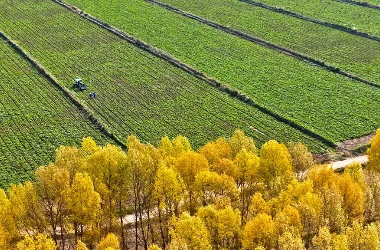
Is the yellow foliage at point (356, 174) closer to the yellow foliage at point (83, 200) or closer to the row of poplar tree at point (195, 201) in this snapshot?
the row of poplar tree at point (195, 201)

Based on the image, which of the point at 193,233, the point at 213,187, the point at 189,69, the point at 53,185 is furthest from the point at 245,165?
the point at 189,69

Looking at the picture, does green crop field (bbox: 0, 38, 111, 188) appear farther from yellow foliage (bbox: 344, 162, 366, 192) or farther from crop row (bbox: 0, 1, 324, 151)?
yellow foliage (bbox: 344, 162, 366, 192)

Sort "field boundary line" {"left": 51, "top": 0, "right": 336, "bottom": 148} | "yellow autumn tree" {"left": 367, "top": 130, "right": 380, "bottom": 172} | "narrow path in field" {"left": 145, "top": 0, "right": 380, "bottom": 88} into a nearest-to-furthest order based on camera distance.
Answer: "yellow autumn tree" {"left": 367, "top": 130, "right": 380, "bottom": 172} → "field boundary line" {"left": 51, "top": 0, "right": 336, "bottom": 148} → "narrow path in field" {"left": 145, "top": 0, "right": 380, "bottom": 88}

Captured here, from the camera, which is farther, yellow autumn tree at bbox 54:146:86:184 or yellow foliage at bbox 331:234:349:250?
yellow autumn tree at bbox 54:146:86:184

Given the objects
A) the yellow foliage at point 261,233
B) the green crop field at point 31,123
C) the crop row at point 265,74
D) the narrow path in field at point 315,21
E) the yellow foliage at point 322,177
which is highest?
the narrow path in field at point 315,21

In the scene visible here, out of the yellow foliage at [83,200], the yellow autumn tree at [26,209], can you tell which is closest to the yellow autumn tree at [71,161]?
the yellow autumn tree at [26,209]

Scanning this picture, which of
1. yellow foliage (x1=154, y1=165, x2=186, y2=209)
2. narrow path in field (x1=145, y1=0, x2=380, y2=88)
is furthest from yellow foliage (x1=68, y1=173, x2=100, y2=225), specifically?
narrow path in field (x1=145, y1=0, x2=380, y2=88)
